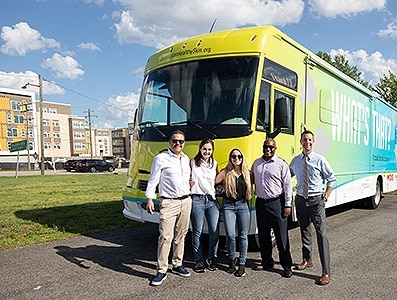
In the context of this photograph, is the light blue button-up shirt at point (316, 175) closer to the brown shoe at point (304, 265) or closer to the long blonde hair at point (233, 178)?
the long blonde hair at point (233, 178)

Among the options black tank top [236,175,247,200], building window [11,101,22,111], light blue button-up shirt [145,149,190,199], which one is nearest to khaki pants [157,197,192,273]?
light blue button-up shirt [145,149,190,199]

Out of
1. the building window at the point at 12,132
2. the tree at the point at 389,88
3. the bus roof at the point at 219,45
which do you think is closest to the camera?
the bus roof at the point at 219,45

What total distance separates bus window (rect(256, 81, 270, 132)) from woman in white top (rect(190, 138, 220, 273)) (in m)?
0.91

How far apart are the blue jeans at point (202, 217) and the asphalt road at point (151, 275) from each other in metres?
0.41

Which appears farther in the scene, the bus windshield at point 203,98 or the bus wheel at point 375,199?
the bus wheel at point 375,199

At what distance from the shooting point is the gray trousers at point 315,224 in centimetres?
482

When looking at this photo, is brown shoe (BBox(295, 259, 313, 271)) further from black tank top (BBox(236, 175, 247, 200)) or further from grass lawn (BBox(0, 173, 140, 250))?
grass lawn (BBox(0, 173, 140, 250))

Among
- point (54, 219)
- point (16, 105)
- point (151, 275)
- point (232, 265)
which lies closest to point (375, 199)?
point (232, 265)

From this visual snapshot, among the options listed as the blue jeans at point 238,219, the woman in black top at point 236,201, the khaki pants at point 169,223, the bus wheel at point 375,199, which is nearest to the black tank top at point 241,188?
the woman in black top at point 236,201

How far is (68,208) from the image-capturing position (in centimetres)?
1106

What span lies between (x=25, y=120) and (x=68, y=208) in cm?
7259

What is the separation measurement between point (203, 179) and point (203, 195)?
0.70ft

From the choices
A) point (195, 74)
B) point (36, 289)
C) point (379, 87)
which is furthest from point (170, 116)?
point (379, 87)

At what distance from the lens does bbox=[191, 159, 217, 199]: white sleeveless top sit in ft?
16.5
